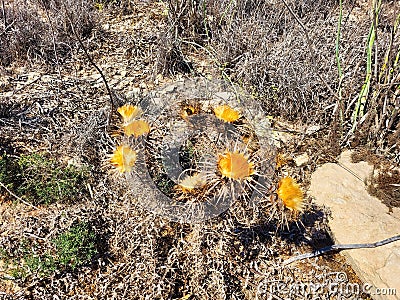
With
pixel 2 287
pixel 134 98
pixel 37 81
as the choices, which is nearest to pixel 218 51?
pixel 134 98

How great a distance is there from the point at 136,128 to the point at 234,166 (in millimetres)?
567

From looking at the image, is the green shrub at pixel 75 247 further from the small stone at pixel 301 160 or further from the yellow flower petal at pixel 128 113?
the small stone at pixel 301 160

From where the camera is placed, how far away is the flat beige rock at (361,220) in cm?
198

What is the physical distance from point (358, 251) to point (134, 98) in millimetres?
1698

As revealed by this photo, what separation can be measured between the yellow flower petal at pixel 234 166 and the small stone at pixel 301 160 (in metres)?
0.96

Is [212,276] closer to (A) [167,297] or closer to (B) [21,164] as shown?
(A) [167,297]

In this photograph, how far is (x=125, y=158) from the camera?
1826 mm

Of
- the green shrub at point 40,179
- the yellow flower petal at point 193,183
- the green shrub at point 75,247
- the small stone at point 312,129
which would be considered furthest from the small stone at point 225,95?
the green shrub at point 75,247

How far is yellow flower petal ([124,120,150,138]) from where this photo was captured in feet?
6.36

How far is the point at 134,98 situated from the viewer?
9.15 feet

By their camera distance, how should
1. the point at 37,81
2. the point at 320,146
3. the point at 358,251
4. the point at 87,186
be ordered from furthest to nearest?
1. the point at 37,81
2. the point at 320,146
3. the point at 87,186
4. the point at 358,251

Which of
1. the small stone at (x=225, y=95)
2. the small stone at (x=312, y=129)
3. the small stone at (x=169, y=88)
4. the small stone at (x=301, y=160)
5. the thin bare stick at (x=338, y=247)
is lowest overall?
the thin bare stick at (x=338, y=247)

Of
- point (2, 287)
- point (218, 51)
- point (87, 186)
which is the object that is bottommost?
point (2, 287)

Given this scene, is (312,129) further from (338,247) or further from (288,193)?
(288,193)
